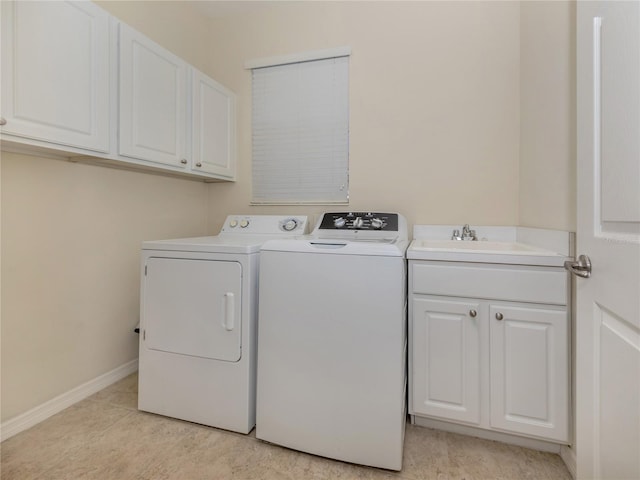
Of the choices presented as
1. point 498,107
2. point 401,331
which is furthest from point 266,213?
point 498,107

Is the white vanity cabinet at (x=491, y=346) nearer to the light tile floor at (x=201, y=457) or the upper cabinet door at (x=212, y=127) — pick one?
the light tile floor at (x=201, y=457)

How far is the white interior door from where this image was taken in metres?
0.70

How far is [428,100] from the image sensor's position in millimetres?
2133

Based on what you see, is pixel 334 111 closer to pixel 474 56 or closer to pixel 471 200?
pixel 474 56

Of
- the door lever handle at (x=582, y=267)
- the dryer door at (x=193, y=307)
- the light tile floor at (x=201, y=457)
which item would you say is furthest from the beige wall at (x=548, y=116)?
the dryer door at (x=193, y=307)

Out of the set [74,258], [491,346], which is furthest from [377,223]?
[74,258]

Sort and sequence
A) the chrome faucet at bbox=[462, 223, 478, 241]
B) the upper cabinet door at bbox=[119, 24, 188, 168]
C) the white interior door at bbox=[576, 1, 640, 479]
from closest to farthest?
1. the white interior door at bbox=[576, 1, 640, 479]
2. the upper cabinet door at bbox=[119, 24, 188, 168]
3. the chrome faucet at bbox=[462, 223, 478, 241]

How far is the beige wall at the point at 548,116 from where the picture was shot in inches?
54.8

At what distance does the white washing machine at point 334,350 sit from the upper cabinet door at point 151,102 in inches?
38.1

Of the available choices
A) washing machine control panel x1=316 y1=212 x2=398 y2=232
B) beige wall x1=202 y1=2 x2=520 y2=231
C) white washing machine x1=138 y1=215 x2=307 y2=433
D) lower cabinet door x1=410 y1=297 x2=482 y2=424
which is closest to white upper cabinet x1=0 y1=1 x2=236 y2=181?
white washing machine x1=138 y1=215 x2=307 y2=433

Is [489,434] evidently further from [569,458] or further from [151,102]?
[151,102]

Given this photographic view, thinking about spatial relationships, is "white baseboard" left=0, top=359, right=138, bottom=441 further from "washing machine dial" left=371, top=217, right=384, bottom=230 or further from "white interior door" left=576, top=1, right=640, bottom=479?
"white interior door" left=576, top=1, right=640, bottom=479

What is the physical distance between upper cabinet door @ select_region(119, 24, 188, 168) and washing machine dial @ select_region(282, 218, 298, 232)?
755mm

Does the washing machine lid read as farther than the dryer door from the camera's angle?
No
